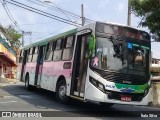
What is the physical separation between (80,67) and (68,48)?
166 cm

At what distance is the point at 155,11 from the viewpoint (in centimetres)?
1573

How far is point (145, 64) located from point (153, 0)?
424cm

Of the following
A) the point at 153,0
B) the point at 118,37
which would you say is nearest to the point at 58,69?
the point at 118,37

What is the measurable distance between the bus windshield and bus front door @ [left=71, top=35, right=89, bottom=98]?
762 mm

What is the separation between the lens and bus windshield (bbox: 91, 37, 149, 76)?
12.1 meters

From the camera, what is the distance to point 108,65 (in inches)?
477

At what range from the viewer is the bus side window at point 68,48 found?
14.3 metres

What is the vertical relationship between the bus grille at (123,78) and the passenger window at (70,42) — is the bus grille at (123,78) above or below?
below

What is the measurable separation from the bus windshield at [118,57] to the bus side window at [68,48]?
7.35 feet

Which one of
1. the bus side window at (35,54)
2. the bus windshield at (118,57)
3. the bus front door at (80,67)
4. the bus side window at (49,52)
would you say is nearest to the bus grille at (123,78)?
the bus windshield at (118,57)

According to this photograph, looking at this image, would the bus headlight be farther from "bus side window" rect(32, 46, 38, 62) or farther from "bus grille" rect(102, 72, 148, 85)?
"bus side window" rect(32, 46, 38, 62)

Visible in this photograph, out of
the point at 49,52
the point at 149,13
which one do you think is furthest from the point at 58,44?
the point at 149,13

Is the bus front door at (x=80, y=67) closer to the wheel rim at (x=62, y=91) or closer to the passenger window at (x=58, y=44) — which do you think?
the wheel rim at (x=62, y=91)

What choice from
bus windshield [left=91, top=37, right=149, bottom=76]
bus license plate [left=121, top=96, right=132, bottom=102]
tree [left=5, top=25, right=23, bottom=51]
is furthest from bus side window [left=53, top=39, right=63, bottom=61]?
tree [left=5, top=25, right=23, bottom=51]
